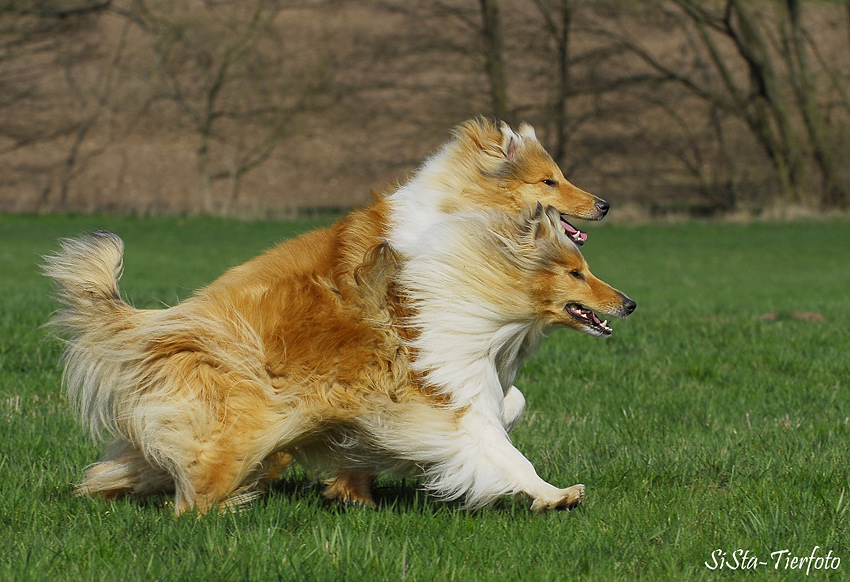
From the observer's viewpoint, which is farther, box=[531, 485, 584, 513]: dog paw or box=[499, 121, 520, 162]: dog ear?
box=[499, 121, 520, 162]: dog ear

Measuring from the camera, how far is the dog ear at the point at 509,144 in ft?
17.7

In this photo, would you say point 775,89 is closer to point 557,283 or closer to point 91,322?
point 557,283

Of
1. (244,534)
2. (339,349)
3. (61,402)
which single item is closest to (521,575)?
(244,534)

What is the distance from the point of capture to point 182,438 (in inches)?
149

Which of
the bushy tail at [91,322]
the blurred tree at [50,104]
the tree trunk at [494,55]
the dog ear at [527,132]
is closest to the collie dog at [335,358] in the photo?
the bushy tail at [91,322]

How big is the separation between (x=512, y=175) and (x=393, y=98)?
98.5 ft

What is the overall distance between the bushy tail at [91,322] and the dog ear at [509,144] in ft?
7.77

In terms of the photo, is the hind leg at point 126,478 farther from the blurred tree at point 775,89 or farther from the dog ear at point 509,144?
the blurred tree at point 775,89

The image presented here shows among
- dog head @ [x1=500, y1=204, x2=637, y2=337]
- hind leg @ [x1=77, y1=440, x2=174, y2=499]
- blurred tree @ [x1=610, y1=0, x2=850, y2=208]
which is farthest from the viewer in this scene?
blurred tree @ [x1=610, y1=0, x2=850, y2=208]

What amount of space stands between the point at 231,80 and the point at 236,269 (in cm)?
3246

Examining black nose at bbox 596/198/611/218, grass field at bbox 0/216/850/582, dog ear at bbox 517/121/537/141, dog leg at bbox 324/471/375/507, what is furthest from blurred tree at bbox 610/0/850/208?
dog leg at bbox 324/471/375/507

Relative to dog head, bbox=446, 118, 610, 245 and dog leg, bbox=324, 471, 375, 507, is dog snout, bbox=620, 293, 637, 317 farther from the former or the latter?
dog leg, bbox=324, 471, 375, 507

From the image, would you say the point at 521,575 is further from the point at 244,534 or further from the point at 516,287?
the point at 516,287

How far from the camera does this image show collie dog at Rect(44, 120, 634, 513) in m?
3.88
